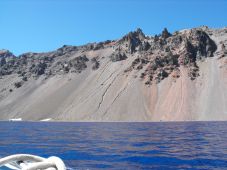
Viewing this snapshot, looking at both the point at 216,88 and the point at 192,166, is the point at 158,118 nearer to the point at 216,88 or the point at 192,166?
the point at 216,88

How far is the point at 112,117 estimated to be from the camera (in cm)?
18525

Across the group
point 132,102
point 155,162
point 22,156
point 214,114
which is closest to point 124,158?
point 155,162

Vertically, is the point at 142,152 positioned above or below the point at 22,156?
below

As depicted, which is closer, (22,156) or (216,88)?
(22,156)

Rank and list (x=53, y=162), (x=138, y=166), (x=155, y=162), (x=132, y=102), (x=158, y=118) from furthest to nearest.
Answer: (x=132, y=102), (x=158, y=118), (x=155, y=162), (x=138, y=166), (x=53, y=162)

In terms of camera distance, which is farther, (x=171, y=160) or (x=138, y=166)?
(x=171, y=160)

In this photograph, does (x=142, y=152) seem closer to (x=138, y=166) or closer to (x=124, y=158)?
(x=124, y=158)

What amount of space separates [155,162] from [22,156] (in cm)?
2592

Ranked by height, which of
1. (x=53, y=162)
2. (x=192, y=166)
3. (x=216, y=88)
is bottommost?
(x=192, y=166)

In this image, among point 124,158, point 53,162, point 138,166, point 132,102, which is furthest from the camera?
point 132,102

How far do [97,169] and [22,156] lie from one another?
20.6m

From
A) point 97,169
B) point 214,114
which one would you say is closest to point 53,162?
point 97,169

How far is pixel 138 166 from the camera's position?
31.3 metres

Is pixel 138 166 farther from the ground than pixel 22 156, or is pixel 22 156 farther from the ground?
pixel 22 156
